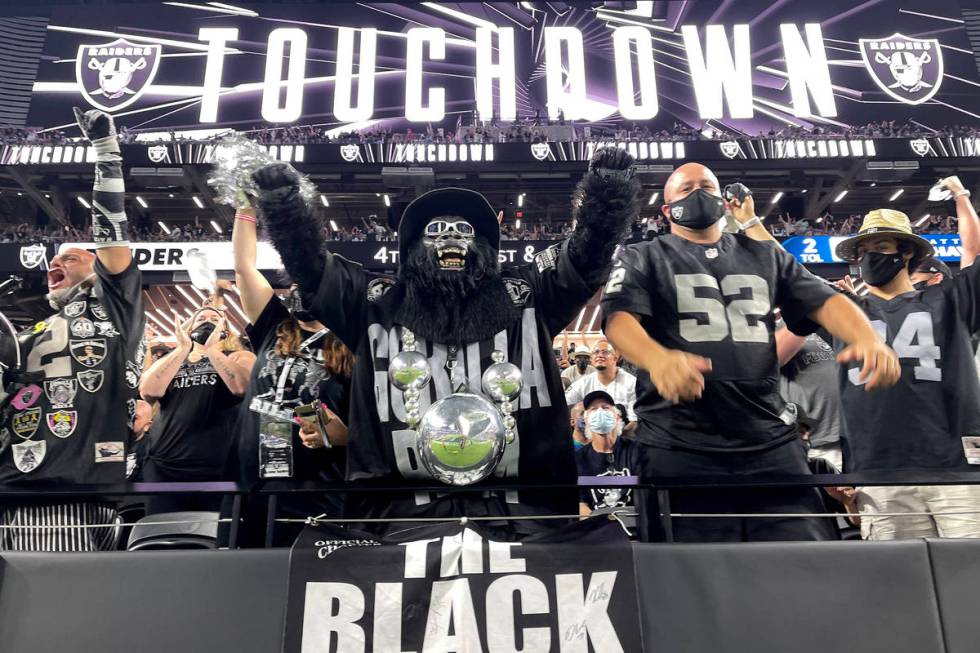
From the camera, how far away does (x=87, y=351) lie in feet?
8.63

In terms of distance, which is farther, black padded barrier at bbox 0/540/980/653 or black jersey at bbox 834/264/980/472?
black jersey at bbox 834/264/980/472

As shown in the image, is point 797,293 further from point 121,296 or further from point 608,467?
point 121,296

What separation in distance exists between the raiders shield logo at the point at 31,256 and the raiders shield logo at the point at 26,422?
9697 mm

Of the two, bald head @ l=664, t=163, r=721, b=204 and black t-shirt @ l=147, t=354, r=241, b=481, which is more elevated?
bald head @ l=664, t=163, r=721, b=204

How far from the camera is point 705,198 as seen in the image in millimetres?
2365

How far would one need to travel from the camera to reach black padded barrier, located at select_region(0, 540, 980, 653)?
146cm

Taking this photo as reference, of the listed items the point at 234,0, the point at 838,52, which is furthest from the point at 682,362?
the point at 234,0

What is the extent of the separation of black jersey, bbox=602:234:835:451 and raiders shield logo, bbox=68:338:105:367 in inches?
80.0

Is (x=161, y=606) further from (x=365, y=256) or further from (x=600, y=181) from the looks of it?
(x=365, y=256)

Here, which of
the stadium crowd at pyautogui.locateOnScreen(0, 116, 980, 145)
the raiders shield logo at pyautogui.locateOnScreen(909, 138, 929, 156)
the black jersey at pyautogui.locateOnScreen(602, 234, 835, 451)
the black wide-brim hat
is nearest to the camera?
the black jersey at pyautogui.locateOnScreen(602, 234, 835, 451)

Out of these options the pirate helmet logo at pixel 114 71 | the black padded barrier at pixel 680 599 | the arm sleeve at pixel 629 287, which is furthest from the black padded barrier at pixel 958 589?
the pirate helmet logo at pixel 114 71

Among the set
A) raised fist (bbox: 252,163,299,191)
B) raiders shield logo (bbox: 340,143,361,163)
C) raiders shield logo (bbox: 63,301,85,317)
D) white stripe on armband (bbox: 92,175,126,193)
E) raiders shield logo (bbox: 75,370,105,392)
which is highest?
raiders shield logo (bbox: 340,143,361,163)

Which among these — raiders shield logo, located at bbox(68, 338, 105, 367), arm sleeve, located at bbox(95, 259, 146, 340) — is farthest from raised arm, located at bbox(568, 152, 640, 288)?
raiders shield logo, located at bbox(68, 338, 105, 367)

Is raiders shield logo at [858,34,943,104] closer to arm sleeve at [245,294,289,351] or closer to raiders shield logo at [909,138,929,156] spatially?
raiders shield logo at [909,138,929,156]
